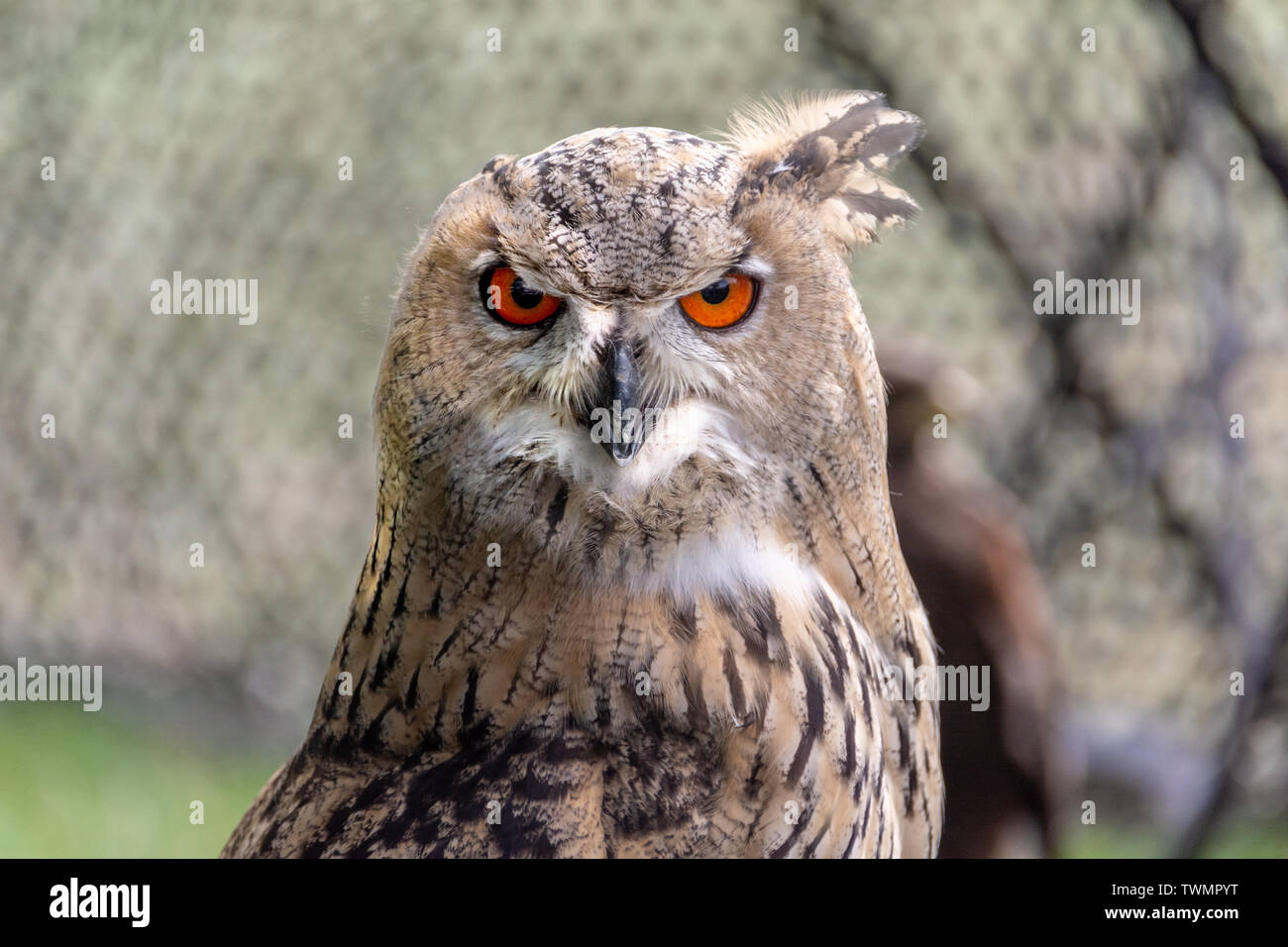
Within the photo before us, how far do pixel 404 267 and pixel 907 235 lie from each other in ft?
4.77

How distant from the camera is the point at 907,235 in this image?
249cm

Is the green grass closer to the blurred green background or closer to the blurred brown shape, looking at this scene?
the blurred green background

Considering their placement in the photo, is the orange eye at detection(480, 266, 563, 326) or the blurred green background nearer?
the orange eye at detection(480, 266, 563, 326)

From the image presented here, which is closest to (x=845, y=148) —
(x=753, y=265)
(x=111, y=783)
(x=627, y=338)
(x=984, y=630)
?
(x=753, y=265)

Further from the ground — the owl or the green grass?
the owl

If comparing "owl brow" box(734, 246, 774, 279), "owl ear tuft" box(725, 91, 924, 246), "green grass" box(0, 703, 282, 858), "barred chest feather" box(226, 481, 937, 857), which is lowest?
"green grass" box(0, 703, 282, 858)

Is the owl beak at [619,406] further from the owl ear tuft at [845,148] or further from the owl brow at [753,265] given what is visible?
the owl ear tuft at [845,148]

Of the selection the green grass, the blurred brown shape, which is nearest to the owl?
the blurred brown shape

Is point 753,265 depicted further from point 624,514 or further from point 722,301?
point 624,514

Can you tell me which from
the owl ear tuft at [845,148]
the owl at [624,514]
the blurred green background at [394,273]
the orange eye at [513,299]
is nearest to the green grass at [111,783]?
the blurred green background at [394,273]

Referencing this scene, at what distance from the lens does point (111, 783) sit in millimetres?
3195

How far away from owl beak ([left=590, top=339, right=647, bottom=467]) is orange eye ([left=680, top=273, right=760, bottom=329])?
94 millimetres

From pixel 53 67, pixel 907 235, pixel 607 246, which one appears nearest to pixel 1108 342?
pixel 907 235

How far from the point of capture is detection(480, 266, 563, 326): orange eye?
3.94ft
